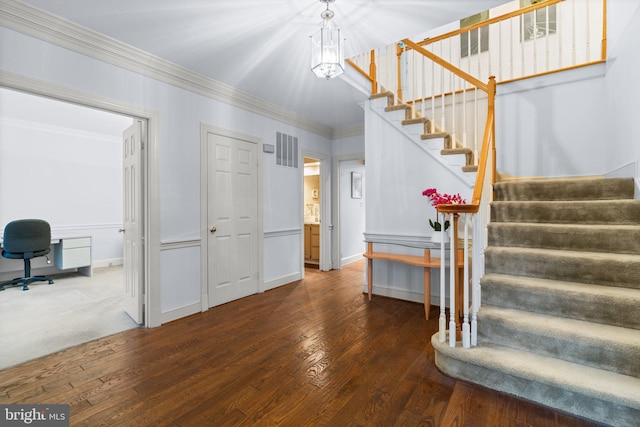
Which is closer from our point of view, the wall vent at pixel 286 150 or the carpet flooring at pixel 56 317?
the carpet flooring at pixel 56 317

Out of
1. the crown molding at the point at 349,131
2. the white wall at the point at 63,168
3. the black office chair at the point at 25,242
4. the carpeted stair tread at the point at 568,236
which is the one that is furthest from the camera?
the crown molding at the point at 349,131

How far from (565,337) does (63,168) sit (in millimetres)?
7314

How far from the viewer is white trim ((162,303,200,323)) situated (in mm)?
3041

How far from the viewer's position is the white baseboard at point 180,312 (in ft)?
9.98

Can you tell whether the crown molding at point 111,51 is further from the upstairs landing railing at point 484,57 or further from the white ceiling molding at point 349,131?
the white ceiling molding at point 349,131

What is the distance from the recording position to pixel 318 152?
17.0ft

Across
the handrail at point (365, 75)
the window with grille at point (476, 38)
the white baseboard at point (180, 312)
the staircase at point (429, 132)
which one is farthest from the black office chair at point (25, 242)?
the window with grille at point (476, 38)

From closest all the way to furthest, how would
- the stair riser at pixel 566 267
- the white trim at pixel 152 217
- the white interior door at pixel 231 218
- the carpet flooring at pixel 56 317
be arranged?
the stair riser at pixel 566 267, the carpet flooring at pixel 56 317, the white trim at pixel 152 217, the white interior door at pixel 231 218

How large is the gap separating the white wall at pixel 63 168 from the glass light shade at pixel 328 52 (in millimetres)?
4288

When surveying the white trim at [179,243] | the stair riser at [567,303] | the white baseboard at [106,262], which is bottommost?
the white baseboard at [106,262]

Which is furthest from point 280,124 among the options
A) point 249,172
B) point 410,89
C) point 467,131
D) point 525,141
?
point 525,141

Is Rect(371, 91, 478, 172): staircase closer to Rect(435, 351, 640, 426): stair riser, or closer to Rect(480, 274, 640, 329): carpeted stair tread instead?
Rect(480, 274, 640, 329): carpeted stair tread

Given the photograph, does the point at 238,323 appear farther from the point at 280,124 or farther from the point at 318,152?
the point at 318,152

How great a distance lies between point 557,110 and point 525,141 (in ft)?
1.45
